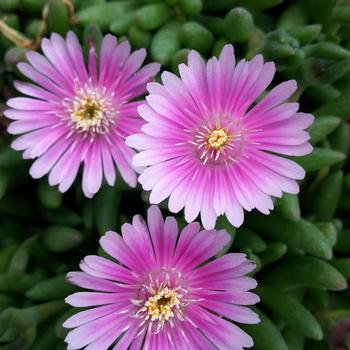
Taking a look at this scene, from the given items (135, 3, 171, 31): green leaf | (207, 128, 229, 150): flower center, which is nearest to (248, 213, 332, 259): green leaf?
(207, 128, 229, 150): flower center

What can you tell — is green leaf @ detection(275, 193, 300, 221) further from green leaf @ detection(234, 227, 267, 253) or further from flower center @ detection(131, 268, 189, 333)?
flower center @ detection(131, 268, 189, 333)

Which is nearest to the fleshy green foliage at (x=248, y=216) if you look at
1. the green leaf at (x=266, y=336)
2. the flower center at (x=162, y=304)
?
the green leaf at (x=266, y=336)

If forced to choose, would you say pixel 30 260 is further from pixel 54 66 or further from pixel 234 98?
pixel 234 98

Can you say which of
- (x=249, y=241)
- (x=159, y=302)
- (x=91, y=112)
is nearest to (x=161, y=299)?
(x=159, y=302)

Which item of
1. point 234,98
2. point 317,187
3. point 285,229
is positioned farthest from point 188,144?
point 317,187

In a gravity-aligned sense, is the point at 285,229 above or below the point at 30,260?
below

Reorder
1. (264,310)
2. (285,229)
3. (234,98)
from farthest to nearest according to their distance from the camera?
(264,310), (285,229), (234,98)

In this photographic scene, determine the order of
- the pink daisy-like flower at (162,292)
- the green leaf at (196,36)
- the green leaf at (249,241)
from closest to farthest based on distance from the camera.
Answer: the pink daisy-like flower at (162,292)
the green leaf at (249,241)
the green leaf at (196,36)

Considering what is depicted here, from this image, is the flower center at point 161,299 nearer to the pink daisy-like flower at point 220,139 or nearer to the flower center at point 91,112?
the pink daisy-like flower at point 220,139
